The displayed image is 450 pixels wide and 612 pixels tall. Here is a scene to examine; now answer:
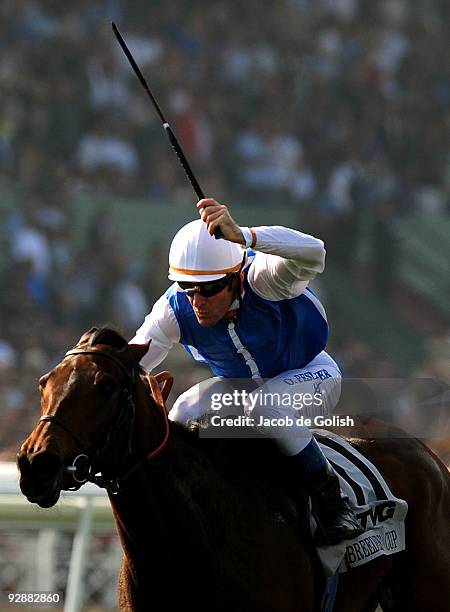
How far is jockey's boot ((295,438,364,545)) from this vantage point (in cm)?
409

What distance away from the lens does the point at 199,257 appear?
405 cm

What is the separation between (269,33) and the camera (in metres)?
14.2

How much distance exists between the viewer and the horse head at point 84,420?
130 inches

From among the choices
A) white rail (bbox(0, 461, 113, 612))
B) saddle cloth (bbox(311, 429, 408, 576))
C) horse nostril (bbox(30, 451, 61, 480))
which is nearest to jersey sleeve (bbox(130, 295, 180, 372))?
saddle cloth (bbox(311, 429, 408, 576))

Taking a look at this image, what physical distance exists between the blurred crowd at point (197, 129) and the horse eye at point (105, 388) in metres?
6.13

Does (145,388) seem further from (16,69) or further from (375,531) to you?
(16,69)

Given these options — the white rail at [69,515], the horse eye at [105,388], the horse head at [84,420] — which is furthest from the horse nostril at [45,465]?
the white rail at [69,515]

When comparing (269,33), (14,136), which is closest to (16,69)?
(14,136)

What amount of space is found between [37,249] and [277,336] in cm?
679

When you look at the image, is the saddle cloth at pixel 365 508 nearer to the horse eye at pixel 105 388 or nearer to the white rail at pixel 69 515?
the horse eye at pixel 105 388

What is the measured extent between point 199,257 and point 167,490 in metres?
0.77

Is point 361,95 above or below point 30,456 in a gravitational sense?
above

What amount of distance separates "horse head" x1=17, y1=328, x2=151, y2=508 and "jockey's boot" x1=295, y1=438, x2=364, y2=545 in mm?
674

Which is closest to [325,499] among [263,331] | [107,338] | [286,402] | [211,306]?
[286,402]
